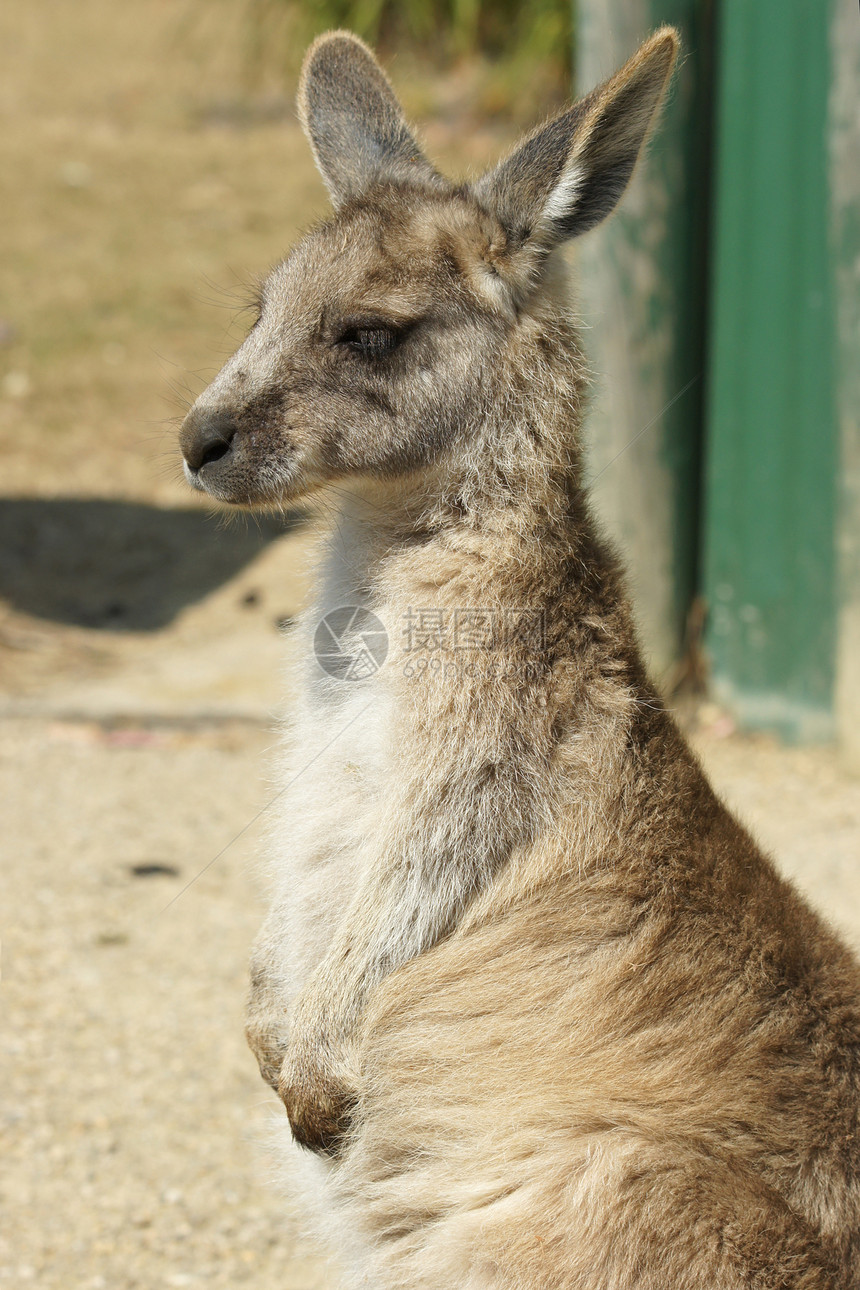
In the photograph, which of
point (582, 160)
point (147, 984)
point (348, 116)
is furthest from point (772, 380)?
point (147, 984)

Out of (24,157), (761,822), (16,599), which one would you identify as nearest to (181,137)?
(24,157)

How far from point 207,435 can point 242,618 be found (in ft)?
14.8

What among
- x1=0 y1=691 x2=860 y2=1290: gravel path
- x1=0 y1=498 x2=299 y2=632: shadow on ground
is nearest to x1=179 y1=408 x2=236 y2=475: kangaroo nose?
x1=0 y1=691 x2=860 y2=1290: gravel path

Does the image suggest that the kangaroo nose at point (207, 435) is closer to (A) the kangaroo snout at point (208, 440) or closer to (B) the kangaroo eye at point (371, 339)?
(A) the kangaroo snout at point (208, 440)

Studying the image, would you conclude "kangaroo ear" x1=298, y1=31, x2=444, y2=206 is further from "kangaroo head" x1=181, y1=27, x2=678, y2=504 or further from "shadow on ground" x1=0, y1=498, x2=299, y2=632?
"shadow on ground" x1=0, y1=498, x2=299, y2=632

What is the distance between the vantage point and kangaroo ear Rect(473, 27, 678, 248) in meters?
2.38

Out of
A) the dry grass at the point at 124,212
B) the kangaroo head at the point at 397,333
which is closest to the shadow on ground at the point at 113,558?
the dry grass at the point at 124,212

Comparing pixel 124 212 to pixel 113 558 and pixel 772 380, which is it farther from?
pixel 772 380

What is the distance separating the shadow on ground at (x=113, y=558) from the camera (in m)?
7.15

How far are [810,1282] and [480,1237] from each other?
555mm

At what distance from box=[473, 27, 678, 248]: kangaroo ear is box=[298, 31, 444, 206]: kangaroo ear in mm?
406

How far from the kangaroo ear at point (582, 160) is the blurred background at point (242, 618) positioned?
0.49ft

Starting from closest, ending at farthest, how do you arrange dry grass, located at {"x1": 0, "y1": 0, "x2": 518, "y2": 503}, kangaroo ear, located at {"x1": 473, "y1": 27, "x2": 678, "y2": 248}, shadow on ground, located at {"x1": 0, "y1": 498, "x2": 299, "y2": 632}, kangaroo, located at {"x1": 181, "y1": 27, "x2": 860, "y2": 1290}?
kangaroo, located at {"x1": 181, "y1": 27, "x2": 860, "y2": 1290} → kangaroo ear, located at {"x1": 473, "y1": 27, "x2": 678, "y2": 248} → shadow on ground, located at {"x1": 0, "y1": 498, "x2": 299, "y2": 632} → dry grass, located at {"x1": 0, "y1": 0, "x2": 518, "y2": 503}

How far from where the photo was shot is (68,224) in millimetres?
10836
